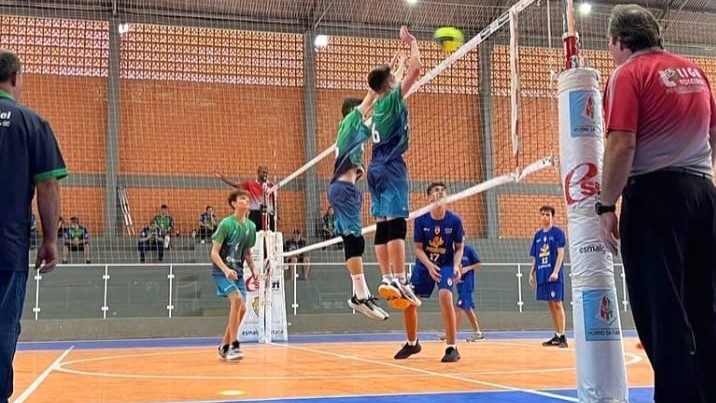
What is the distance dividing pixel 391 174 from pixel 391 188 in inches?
4.5

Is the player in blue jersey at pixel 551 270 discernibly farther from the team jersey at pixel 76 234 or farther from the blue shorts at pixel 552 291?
the team jersey at pixel 76 234

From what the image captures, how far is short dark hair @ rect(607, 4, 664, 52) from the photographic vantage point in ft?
10.9

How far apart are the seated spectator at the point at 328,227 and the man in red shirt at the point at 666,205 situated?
14686 millimetres

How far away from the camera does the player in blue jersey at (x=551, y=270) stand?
9.91m

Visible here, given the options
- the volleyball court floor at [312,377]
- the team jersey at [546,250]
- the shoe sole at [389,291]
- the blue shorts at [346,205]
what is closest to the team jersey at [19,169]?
the volleyball court floor at [312,377]

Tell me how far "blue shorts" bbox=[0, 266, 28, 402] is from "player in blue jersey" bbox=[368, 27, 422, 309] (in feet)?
10.1

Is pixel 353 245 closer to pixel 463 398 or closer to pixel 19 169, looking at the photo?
pixel 463 398

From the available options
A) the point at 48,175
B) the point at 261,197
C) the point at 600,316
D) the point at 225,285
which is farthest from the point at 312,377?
the point at 261,197

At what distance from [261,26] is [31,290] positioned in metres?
9.17

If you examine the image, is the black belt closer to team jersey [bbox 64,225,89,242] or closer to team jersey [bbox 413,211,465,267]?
team jersey [bbox 413,211,465,267]

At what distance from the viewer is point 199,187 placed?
1930cm

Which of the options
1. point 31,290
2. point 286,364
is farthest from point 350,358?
point 31,290

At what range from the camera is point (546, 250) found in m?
10.3

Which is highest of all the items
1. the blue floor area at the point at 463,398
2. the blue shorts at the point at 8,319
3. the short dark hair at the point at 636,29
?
the short dark hair at the point at 636,29
